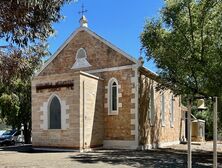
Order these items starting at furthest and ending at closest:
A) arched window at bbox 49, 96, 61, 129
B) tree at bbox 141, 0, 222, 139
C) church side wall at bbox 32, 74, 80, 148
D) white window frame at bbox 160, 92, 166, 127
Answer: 1. white window frame at bbox 160, 92, 166, 127
2. arched window at bbox 49, 96, 61, 129
3. church side wall at bbox 32, 74, 80, 148
4. tree at bbox 141, 0, 222, 139

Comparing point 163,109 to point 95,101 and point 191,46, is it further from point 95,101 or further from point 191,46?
point 191,46

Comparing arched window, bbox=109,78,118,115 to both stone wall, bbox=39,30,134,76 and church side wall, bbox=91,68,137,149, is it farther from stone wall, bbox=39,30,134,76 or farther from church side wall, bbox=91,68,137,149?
stone wall, bbox=39,30,134,76

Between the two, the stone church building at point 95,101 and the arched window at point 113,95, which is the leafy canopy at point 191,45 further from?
the arched window at point 113,95

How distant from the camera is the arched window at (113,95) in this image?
2509 cm

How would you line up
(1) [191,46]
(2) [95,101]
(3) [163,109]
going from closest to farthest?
(1) [191,46], (2) [95,101], (3) [163,109]

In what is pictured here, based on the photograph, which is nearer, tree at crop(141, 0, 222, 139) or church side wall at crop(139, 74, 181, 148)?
tree at crop(141, 0, 222, 139)

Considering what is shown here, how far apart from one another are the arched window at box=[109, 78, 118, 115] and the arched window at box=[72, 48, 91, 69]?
7.56ft

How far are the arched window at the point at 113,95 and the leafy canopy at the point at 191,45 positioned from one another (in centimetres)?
539

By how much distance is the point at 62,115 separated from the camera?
75.7ft

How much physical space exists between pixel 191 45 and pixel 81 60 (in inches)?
379

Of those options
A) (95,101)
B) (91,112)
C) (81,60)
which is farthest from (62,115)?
(81,60)

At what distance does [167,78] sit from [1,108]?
1790cm

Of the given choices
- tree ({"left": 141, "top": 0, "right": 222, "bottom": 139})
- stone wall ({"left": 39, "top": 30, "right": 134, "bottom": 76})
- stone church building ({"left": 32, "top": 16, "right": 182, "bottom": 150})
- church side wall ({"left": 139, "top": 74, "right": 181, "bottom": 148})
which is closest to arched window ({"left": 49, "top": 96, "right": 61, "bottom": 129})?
stone church building ({"left": 32, "top": 16, "right": 182, "bottom": 150})

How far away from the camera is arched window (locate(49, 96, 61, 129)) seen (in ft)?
77.4
